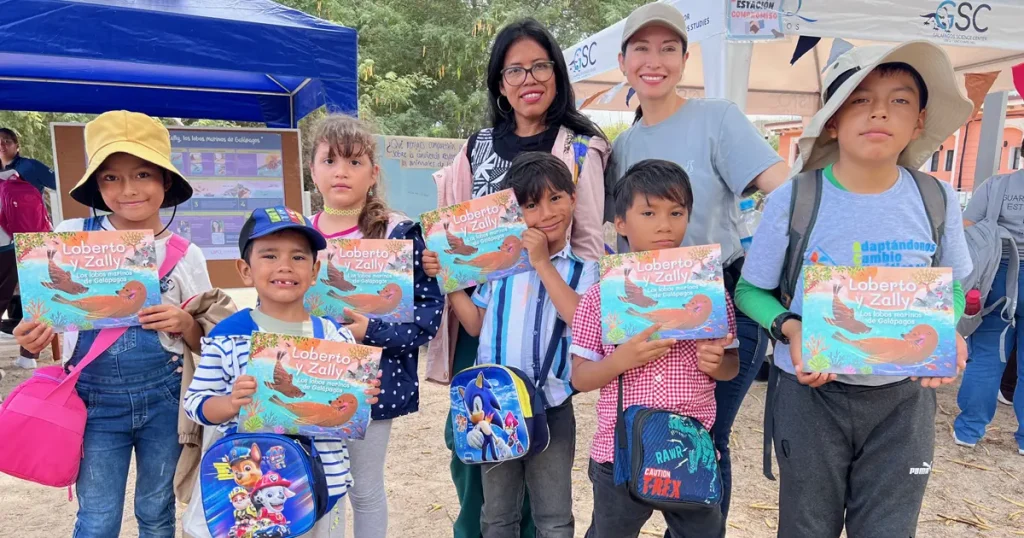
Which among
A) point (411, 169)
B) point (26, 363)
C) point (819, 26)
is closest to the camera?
point (819, 26)

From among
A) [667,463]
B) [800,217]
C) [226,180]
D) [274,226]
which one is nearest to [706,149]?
[800,217]

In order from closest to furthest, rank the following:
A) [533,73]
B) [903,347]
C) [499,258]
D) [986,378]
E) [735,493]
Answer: [903,347] → [499,258] → [533,73] → [735,493] → [986,378]

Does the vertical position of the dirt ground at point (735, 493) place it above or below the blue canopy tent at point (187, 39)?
below

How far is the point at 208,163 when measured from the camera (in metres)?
A: 6.06

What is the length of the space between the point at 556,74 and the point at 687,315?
1129 millimetres

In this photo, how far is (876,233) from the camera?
173 centimetres

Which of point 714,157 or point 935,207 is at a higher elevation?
point 714,157

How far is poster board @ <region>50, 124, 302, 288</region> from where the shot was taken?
5.98 meters

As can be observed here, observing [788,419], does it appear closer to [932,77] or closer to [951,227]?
[951,227]

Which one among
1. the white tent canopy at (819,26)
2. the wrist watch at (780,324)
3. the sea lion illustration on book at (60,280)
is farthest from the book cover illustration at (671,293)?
the white tent canopy at (819,26)

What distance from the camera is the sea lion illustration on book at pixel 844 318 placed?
1608 millimetres

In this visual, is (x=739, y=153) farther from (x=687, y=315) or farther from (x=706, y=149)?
(x=687, y=315)

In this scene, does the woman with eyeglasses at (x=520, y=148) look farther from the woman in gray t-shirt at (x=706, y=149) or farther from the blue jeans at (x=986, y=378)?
the blue jeans at (x=986, y=378)

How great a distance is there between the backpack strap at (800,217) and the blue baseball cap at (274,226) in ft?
4.65
